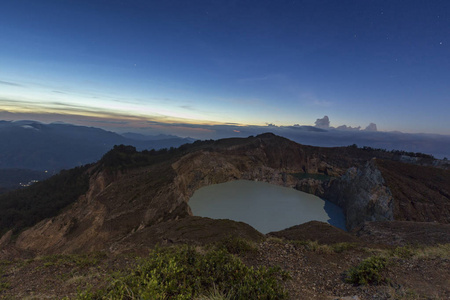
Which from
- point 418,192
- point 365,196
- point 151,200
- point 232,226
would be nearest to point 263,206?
point 365,196

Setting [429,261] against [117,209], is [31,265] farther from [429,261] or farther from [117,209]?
[117,209]

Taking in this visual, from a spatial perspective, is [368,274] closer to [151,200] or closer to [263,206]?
[151,200]

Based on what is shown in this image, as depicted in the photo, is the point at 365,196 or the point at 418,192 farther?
the point at 365,196

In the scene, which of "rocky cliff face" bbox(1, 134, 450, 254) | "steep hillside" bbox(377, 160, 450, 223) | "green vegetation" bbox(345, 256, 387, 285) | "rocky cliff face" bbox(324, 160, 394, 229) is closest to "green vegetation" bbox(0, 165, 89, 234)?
"rocky cliff face" bbox(1, 134, 450, 254)

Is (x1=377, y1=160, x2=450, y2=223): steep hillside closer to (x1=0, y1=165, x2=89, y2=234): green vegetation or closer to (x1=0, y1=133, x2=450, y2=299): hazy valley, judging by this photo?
(x1=0, y1=133, x2=450, y2=299): hazy valley

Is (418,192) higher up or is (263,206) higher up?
(418,192)

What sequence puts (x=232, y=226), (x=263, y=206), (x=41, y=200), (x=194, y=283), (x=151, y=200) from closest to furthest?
(x=194, y=283) < (x=232, y=226) < (x=151, y=200) < (x=263, y=206) < (x=41, y=200)

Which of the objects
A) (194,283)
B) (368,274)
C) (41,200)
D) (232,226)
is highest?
(194,283)
